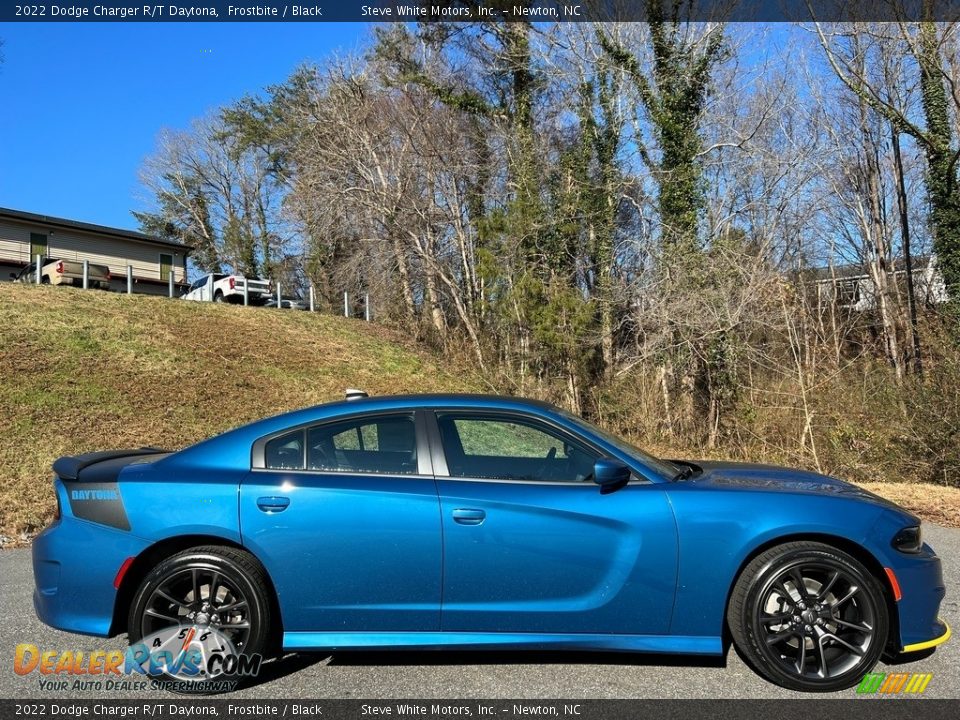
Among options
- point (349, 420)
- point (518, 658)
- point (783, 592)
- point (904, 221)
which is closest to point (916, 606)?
point (783, 592)

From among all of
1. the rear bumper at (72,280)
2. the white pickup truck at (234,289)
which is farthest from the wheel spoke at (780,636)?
the white pickup truck at (234,289)

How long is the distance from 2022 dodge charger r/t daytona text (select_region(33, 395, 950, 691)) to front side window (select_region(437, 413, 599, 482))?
0.15 m

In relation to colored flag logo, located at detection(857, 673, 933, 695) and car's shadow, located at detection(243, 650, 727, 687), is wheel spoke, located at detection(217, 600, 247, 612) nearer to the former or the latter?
car's shadow, located at detection(243, 650, 727, 687)

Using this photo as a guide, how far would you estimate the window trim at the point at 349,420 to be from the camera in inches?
144

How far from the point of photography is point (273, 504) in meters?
3.52

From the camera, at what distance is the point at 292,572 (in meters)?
3.47

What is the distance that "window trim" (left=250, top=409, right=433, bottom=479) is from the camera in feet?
12.0

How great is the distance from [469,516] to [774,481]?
5.75 feet

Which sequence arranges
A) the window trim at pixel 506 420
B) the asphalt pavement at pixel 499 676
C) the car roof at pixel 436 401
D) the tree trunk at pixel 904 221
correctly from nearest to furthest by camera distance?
the asphalt pavement at pixel 499 676 → the window trim at pixel 506 420 → the car roof at pixel 436 401 → the tree trunk at pixel 904 221

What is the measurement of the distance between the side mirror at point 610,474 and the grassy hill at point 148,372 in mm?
6192

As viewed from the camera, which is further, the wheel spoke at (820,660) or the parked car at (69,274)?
the parked car at (69,274)

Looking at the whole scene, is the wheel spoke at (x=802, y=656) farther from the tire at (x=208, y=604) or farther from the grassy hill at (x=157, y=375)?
the grassy hill at (x=157, y=375)

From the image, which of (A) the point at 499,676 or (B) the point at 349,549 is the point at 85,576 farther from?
(A) the point at 499,676

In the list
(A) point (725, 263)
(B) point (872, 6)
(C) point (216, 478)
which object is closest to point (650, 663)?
(C) point (216, 478)
